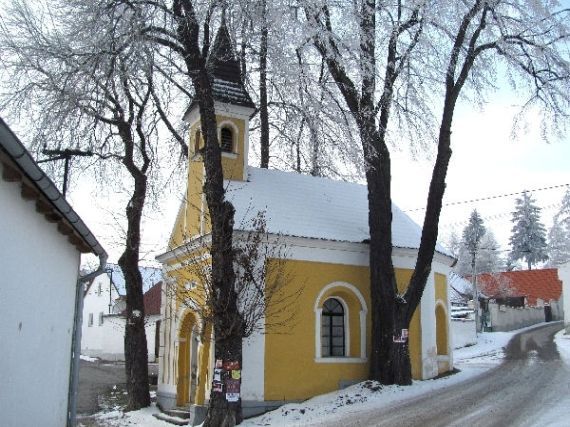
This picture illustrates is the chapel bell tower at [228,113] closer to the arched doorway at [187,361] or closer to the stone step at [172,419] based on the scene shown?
the arched doorway at [187,361]

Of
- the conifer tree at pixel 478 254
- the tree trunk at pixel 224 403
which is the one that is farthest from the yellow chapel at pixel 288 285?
the conifer tree at pixel 478 254

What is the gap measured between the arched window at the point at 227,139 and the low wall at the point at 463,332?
1680 cm

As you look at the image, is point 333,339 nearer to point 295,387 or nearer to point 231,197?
point 295,387

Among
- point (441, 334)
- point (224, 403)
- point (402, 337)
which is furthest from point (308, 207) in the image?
point (224, 403)

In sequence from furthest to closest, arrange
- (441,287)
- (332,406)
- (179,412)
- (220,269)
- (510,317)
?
1. (510,317)
2. (441,287)
3. (179,412)
4. (332,406)
5. (220,269)

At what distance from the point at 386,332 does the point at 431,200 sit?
409 centimetres

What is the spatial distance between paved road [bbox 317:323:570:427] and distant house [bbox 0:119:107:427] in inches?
251

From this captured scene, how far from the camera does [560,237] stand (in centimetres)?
8112

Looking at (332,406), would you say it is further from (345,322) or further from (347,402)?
(345,322)

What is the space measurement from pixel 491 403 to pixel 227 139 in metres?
11.0

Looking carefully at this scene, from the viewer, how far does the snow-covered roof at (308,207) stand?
17.6 m

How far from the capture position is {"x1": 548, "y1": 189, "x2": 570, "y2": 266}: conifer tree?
249 ft

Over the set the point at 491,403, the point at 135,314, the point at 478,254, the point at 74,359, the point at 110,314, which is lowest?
the point at 491,403

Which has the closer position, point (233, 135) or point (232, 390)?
point (232, 390)
